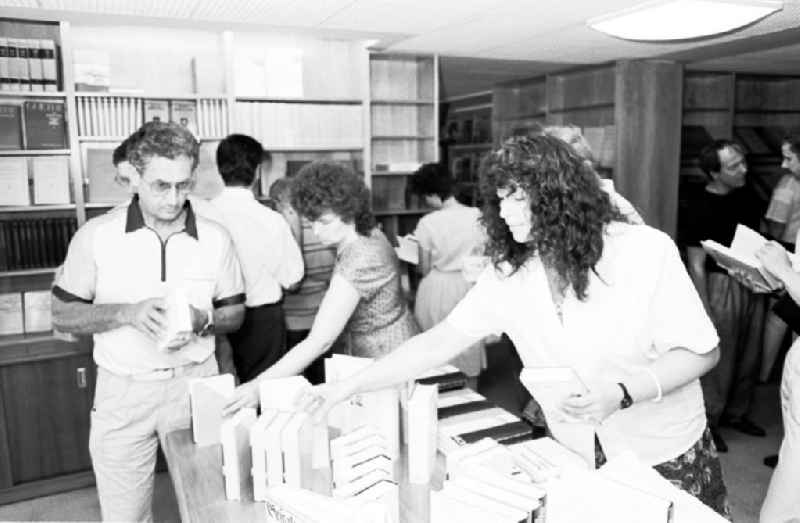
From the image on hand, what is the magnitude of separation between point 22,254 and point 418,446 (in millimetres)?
2959

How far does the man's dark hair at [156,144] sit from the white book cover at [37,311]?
2069 mm

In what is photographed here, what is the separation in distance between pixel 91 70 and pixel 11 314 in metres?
1.43

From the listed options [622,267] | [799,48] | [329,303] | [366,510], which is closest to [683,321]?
[622,267]

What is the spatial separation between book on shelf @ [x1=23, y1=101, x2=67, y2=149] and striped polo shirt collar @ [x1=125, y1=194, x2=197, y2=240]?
6.40 ft

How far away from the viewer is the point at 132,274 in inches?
83.9

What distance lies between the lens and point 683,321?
1.53 metres

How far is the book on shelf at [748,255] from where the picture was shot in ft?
8.89

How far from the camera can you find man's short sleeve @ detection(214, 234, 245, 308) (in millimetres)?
2293

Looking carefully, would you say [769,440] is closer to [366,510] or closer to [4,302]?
[366,510]

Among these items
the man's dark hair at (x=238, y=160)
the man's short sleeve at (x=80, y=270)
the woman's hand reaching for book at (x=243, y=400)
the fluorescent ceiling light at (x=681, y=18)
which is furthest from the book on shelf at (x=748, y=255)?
the man's short sleeve at (x=80, y=270)

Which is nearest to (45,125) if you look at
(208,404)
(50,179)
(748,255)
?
(50,179)

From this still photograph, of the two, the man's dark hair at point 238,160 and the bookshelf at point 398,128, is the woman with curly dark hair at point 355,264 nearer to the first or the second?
the man's dark hair at point 238,160

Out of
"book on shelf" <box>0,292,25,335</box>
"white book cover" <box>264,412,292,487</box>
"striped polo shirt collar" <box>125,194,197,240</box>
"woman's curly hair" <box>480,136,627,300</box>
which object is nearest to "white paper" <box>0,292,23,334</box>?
"book on shelf" <box>0,292,25,335</box>

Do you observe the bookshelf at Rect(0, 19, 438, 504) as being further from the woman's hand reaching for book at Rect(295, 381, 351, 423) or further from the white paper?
the woman's hand reaching for book at Rect(295, 381, 351, 423)
